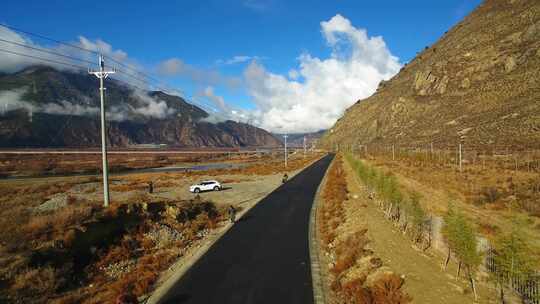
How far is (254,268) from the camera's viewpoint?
1472cm

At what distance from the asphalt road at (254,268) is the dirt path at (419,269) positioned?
3.91 meters

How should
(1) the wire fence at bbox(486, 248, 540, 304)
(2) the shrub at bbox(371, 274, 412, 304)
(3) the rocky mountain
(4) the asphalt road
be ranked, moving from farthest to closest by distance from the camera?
1. (3) the rocky mountain
2. (4) the asphalt road
3. (2) the shrub at bbox(371, 274, 412, 304)
4. (1) the wire fence at bbox(486, 248, 540, 304)

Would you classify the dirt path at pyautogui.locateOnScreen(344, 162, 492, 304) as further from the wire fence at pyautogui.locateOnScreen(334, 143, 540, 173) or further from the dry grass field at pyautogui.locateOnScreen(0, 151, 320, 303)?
the wire fence at pyautogui.locateOnScreen(334, 143, 540, 173)

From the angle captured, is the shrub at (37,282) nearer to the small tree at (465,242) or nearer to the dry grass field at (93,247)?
the dry grass field at (93,247)

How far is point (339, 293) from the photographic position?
12305 mm

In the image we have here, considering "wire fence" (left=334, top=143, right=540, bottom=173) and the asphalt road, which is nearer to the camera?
the asphalt road

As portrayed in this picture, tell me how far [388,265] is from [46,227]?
20.0 m

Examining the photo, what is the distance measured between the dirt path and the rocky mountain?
42.5 meters

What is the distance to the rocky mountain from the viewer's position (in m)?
57.7

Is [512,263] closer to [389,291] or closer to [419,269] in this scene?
[419,269]

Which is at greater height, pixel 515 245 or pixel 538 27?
pixel 538 27

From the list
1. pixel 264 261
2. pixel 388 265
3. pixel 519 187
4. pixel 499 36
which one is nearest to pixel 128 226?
pixel 264 261

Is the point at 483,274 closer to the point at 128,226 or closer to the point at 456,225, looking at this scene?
the point at 456,225

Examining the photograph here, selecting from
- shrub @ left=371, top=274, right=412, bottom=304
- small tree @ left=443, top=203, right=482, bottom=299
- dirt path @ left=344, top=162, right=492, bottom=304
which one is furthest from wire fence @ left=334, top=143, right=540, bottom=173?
shrub @ left=371, top=274, right=412, bottom=304
